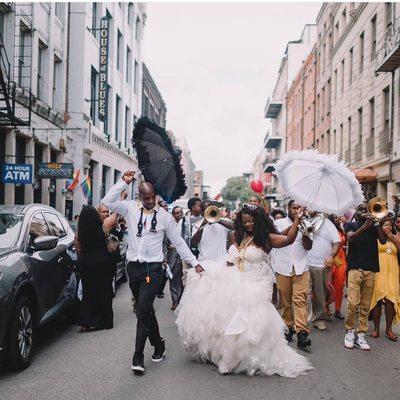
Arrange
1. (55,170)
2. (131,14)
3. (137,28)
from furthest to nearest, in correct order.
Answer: (137,28) < (131,14) < (55,170)

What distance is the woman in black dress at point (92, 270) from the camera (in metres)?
7.54

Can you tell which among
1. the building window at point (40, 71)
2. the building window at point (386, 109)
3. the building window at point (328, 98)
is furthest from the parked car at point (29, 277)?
the building window at point (328, 98)

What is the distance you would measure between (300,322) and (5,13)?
45.8 feet

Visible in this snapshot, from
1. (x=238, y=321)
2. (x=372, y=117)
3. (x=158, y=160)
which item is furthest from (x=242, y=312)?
(x=372, y=117)

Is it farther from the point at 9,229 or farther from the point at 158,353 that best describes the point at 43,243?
the point at 158,353

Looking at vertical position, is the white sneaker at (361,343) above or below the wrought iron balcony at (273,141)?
below

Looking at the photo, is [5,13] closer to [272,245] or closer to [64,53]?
[64,53]

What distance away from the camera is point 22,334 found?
5.61 metres

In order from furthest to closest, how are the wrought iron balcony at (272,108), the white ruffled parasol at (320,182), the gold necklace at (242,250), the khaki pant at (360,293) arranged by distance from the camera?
the wrought iron balcony at (272,108), the khaki pant at (360,293), the white ruffled parasol at (320,182), the gold necklace at (242,250)

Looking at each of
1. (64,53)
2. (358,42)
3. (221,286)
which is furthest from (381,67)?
(221,286)

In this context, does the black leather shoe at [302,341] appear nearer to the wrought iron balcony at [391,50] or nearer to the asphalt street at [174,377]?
the asphalt street at [174,377]

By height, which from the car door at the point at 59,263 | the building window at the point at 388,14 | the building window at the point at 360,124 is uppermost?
the building window at the point at 388,14

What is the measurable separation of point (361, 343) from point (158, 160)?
3.45 m

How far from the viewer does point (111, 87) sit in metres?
30.2
